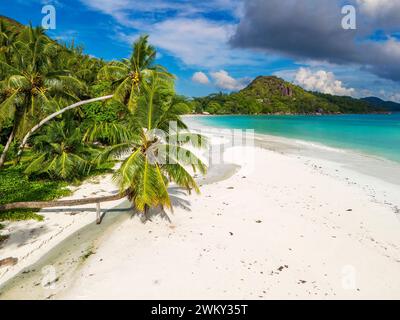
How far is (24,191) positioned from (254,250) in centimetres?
1263

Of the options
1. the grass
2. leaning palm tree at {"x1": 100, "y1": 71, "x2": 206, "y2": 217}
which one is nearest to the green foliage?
the grass

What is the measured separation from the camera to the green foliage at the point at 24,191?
12109mm

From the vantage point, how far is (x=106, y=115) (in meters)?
24.9

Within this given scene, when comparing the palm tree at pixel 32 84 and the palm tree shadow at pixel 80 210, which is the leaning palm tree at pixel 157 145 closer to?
the palm tree shadow at pixel 80 210

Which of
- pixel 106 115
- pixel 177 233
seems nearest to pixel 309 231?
pixel 177 233

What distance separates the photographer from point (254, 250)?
904cm

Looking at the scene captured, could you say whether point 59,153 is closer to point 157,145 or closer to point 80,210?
point 80,210

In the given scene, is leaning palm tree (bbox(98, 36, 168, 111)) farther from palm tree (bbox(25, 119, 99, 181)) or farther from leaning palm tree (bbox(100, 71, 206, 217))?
leaning palm tree (bbox(100, 71, 206, 217))

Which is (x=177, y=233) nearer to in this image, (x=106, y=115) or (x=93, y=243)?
(x=93, y=243)

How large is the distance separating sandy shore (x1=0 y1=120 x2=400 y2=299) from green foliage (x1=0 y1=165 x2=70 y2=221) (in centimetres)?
461

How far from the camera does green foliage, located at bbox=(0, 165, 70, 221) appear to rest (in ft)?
39.7

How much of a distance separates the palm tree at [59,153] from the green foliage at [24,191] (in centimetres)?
64

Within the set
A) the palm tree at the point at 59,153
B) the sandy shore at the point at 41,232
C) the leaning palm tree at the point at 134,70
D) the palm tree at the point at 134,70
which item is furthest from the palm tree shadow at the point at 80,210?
the leaning palm tree at the point at 134,70

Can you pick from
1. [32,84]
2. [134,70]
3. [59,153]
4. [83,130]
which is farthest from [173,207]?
[83,130]
